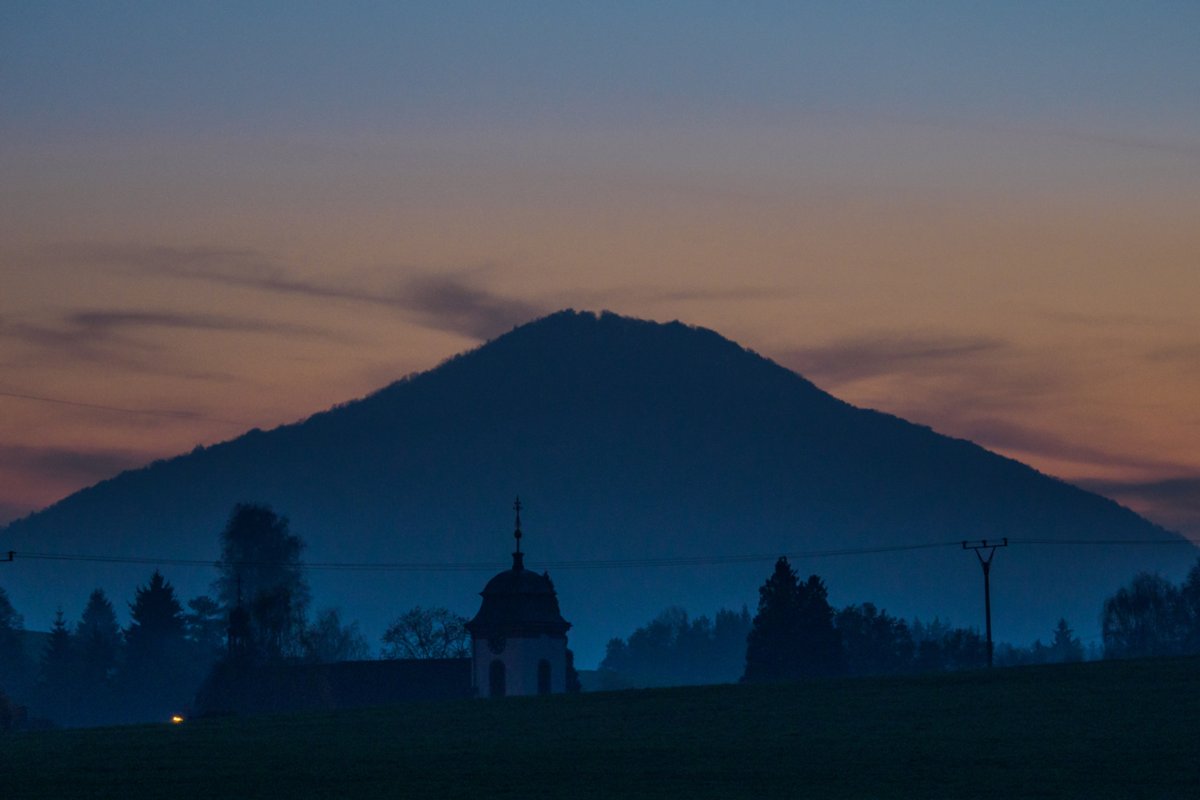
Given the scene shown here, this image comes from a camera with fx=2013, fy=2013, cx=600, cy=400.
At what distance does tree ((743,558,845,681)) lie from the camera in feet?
440

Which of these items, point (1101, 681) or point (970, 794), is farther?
point (1101, 681)

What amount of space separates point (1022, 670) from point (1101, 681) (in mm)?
9149

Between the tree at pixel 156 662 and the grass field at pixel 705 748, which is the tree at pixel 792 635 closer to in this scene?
the grass field at pixel 705 748

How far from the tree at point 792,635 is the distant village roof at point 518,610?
18.3 m

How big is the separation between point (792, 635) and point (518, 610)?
23.5 m

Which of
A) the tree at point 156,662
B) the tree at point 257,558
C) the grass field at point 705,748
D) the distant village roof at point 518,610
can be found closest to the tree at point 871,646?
the distant village roof at point 518,610

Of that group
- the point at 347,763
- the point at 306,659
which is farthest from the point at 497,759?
the point at 306,659

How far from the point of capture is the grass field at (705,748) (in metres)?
47.7

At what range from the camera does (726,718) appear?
6650 cm

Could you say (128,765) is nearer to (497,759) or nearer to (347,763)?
(347,763)

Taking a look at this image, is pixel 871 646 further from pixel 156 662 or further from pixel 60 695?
pixel 60 695

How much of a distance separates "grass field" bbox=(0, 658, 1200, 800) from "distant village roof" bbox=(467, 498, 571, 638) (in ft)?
134

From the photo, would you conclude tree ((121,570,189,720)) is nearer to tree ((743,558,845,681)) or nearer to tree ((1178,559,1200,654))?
tree ((743,558,845,681))

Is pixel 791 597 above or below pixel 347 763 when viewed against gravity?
above
